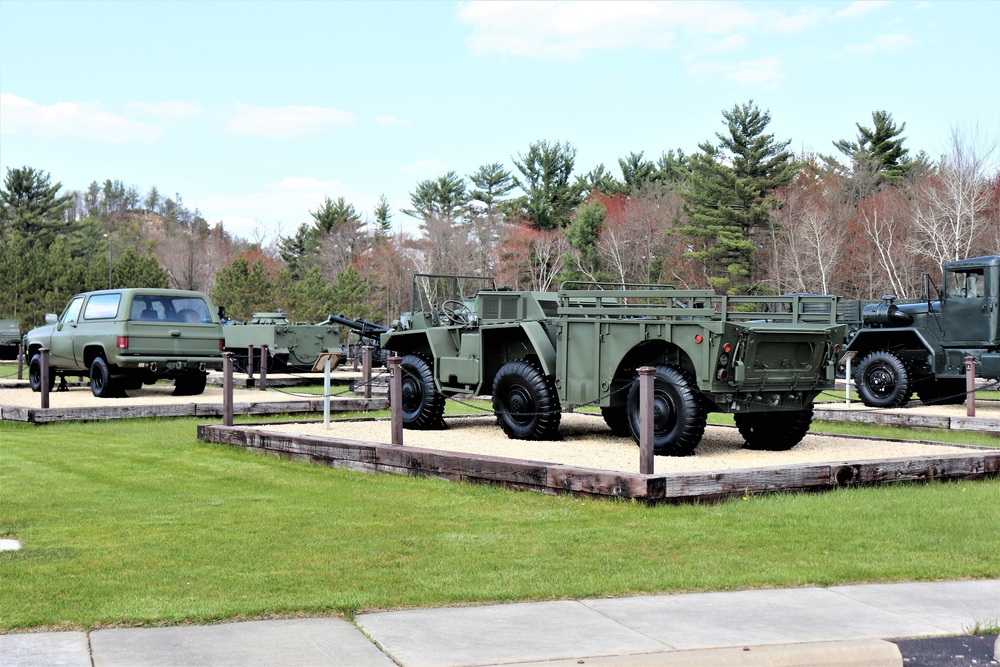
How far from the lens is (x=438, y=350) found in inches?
603

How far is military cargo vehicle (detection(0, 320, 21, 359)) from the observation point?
143 feet

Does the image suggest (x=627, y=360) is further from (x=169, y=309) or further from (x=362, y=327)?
(x=362, y=327)

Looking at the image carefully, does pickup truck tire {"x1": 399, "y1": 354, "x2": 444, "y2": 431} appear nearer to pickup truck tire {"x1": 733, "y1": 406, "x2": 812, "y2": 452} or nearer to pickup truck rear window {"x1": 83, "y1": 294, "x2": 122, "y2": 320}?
pickup truck tire {"x1": 733, "y1": 406, "x2": 812, "y2": 452}

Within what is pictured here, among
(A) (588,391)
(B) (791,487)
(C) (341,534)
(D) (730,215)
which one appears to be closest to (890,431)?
(A) (588,391)

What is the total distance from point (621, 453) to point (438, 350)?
3.60 m

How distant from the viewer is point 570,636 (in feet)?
18.0

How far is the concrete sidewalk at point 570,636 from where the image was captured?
512 cm

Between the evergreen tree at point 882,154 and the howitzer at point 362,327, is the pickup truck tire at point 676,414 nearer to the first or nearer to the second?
the howitzer at point 362,327

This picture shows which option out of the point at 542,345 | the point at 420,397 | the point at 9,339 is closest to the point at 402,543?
the point at 542,345

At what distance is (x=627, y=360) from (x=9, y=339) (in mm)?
36872

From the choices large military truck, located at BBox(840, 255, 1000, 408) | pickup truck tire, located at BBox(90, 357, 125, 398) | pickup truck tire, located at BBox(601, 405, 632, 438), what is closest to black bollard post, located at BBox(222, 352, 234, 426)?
pickup truck tire, located at BBox(601, 405, 632, 438)

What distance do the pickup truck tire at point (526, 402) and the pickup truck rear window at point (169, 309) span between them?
8.91m

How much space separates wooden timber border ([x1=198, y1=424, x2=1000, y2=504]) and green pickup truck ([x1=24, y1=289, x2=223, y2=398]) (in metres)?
8.42

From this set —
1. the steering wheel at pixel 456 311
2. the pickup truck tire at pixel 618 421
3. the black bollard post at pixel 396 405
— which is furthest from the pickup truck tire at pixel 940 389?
the black bollard post at pixel 396 405
